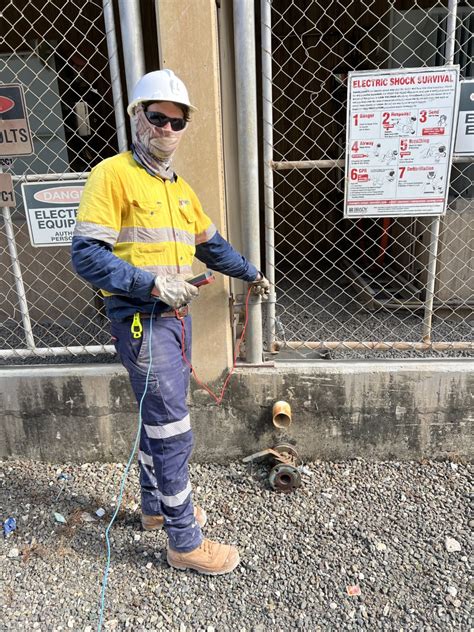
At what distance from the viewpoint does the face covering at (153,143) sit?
2012 millimetres

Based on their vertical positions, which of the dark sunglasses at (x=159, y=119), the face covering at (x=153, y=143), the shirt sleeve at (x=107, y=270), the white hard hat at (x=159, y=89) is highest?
the white hard hat at (x=159, y=89)

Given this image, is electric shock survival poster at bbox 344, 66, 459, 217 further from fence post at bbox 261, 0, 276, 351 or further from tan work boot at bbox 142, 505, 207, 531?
tan work boot at bbox 142, 505, 207, 531

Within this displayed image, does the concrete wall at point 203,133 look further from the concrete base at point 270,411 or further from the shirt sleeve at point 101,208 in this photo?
the shirt sleeve at point 101,208

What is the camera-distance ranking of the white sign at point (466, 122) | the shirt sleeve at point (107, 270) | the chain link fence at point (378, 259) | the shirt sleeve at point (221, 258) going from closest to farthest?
1. the shirt sleeve at point (107, 270)
2. the shirt sleeve at point (221, 258)
3. the white sign at point (466, 122)
4. the chain link fence at point (378, 259)

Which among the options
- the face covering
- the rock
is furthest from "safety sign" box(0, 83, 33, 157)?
the rock

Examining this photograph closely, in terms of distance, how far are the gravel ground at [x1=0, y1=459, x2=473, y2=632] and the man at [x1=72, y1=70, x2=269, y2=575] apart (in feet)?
0.65

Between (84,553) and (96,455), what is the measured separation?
71 cm

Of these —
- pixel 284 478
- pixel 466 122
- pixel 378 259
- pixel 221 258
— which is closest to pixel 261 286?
pixel 221 258

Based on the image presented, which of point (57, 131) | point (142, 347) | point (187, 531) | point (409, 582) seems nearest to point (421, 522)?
point (409, 582)

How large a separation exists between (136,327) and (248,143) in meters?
1.19

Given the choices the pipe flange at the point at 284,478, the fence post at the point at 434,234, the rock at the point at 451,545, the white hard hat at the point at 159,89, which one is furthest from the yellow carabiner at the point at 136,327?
the rock at the point at 451,545

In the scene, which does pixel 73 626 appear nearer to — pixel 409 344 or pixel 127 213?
pixel 127 213

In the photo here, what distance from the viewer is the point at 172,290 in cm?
195

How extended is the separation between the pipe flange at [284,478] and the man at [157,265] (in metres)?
0.49
